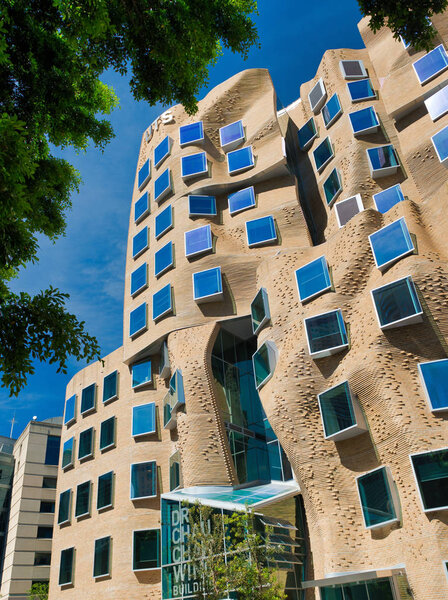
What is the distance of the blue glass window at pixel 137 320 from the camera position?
3303 cm

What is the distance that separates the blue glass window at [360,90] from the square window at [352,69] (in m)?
0.78

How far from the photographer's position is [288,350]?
23484 millimetres

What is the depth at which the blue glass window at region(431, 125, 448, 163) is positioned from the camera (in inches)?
991

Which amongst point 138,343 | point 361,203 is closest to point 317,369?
point 361,203

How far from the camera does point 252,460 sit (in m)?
28.5

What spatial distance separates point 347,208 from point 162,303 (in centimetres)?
1173

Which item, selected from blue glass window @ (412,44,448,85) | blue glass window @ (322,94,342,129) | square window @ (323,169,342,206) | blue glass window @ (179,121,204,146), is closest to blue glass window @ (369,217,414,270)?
square window @ (323,169,342,206)

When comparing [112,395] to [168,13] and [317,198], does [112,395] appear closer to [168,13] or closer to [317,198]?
[317,198]

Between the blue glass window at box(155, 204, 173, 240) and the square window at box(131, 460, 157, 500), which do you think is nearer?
the square window at box(131, 460, 157, 500)

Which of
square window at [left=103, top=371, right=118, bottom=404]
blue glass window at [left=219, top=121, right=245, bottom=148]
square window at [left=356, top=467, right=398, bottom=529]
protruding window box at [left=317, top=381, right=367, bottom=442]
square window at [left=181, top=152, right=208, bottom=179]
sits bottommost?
square window at [left=356, top=467, right=398, bottom=529]

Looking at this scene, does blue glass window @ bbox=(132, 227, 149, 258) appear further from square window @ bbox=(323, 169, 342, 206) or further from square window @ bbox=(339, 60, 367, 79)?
square window @ bbox=(339, 60, 367, 79)

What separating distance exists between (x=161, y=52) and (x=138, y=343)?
24.1m

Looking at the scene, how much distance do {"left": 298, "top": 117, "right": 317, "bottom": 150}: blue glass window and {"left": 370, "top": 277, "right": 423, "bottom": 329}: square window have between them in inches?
677

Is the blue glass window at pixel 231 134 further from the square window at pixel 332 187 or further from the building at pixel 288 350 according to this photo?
the square window at pixel 332 187
